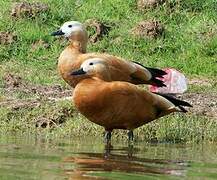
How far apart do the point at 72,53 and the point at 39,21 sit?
5099mm

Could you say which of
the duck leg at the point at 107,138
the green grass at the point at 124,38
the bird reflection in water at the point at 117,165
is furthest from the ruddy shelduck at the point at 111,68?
the green grass at the point at 124,38

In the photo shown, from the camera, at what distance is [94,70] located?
31.3 feet

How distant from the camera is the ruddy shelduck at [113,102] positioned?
9.13 m

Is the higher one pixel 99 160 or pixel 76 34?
pixel 76 34

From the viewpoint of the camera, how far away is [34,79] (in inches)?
521

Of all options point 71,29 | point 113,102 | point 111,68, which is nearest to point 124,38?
point 71,29

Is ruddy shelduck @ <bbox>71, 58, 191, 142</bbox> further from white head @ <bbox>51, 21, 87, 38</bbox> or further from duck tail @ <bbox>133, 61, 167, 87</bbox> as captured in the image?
white head @ <bbox>51, 21, 87, 38</bbox>

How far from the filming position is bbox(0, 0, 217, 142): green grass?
1416 centimetres

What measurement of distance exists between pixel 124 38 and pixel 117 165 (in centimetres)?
742

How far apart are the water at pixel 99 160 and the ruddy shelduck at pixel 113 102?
0.94 ft

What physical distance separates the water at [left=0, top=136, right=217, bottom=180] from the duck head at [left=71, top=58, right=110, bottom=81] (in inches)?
29.7

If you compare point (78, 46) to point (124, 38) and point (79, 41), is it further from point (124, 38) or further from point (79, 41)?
point (124, 38)

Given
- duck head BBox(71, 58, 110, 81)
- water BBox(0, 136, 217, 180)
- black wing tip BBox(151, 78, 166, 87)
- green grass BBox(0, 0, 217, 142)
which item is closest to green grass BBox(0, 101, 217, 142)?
water BBox(0, 136, 217, 180)

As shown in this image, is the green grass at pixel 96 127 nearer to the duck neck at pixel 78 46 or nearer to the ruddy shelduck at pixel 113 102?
the ruddy shelduck at pixel 113 102
